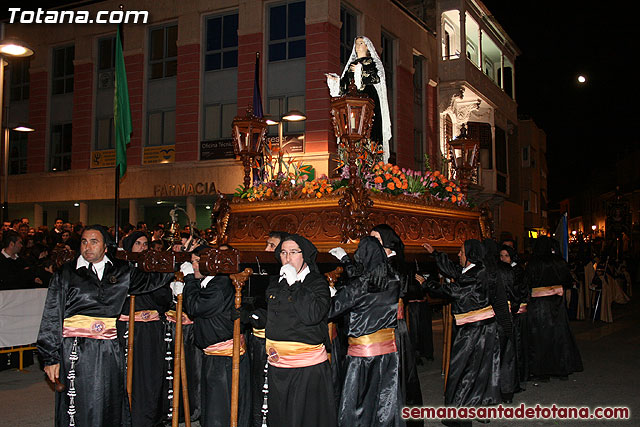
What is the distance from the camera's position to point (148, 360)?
6152 millimetres

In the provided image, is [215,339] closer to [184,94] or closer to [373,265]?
[373,265]

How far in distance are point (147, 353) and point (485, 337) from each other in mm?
3694

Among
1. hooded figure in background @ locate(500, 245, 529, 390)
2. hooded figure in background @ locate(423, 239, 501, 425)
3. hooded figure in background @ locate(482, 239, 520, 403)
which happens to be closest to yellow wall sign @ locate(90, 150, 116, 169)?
hooded figure in background @ locate(500, 245, 529, 390)

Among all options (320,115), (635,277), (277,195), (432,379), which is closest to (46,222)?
(320,115)

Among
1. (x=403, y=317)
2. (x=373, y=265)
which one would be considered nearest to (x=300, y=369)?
(x=373, y=265)

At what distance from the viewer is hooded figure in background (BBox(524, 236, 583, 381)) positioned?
8797 mm

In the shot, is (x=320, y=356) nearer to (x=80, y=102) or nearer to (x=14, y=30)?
(x=80, y=102)

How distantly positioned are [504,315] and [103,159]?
58.9ft


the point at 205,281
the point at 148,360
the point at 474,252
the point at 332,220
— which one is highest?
the point at 332,220

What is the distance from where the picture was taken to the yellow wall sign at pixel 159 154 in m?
20.3

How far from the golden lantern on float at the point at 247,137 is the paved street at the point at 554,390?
4227mm

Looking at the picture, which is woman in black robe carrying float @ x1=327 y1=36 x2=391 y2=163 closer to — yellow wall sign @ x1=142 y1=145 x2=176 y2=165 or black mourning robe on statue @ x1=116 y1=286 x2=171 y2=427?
black mourning robe on statue @ x1=116 y1=286 x2=171 y2=427

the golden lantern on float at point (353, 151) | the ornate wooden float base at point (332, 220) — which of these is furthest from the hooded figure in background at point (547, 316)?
the golden lantern on float at point (353, 151)

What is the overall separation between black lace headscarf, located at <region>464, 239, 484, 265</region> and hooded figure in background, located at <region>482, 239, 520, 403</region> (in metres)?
0.15
